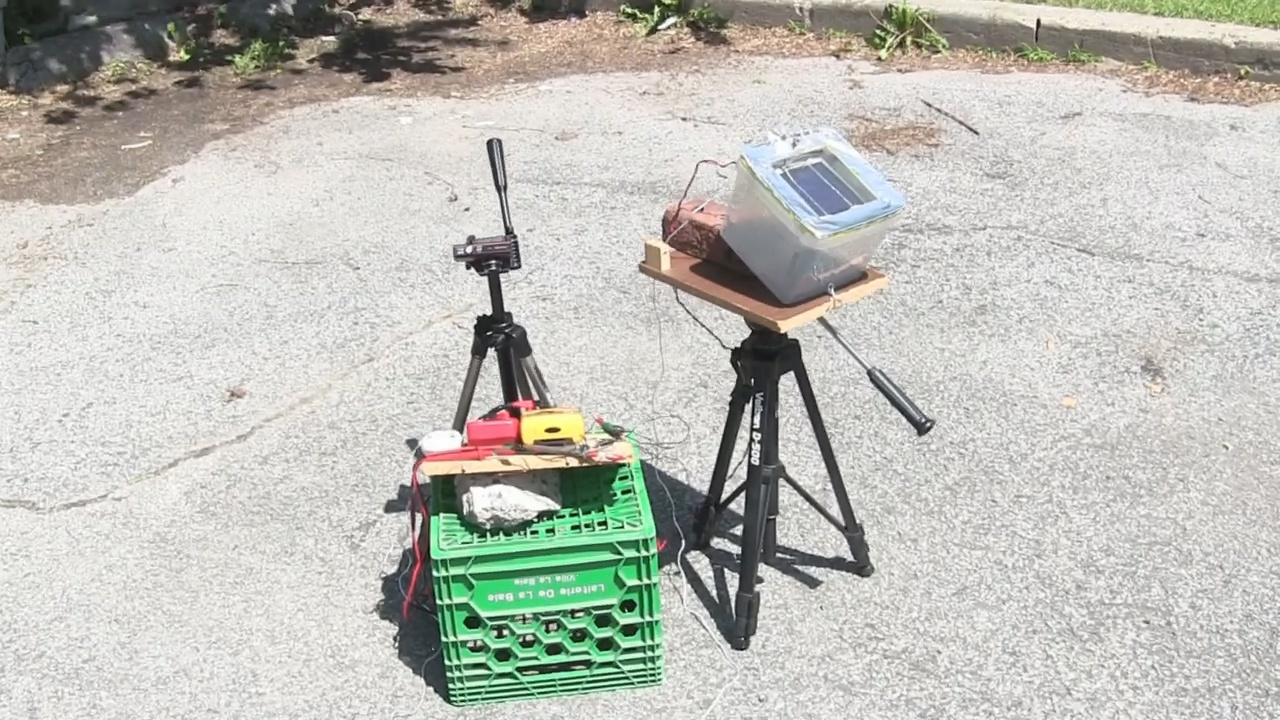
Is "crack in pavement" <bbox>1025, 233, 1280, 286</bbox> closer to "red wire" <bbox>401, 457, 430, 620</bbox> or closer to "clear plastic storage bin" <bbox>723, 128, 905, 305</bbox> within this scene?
"clear plastic storage bin" <bbox>723, 128, 905, 305</bbox>

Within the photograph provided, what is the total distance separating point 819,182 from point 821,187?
0.03m

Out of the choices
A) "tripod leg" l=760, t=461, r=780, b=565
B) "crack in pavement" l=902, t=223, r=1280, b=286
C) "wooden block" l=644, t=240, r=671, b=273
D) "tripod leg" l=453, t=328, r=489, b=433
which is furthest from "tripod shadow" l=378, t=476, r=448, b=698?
"crack in pavement" l=902, t=223, r=1280, b=286

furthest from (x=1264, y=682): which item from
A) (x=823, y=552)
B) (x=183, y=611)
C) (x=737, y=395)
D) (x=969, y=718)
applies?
(x=183, y=611)

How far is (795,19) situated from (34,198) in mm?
5011

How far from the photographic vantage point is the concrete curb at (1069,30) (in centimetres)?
754

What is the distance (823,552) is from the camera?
397 centimetres

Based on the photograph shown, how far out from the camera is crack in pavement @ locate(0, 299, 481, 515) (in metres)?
4.36

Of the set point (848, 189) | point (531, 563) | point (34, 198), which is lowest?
point (34, 198)

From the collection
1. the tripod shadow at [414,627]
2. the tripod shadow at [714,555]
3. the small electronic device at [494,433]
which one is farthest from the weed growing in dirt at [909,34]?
the small electronic device at [494,433]

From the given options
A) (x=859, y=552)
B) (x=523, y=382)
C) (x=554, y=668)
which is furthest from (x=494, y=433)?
(x=859, y=552)

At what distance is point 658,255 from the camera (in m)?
3.38

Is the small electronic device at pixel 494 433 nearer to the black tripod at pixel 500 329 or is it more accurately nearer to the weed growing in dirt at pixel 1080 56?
the black tripod at pixel 500 329

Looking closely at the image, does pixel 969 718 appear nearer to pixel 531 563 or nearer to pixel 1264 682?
pixel 1264 682

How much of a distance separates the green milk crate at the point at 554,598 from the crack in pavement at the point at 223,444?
1557 millimetres
